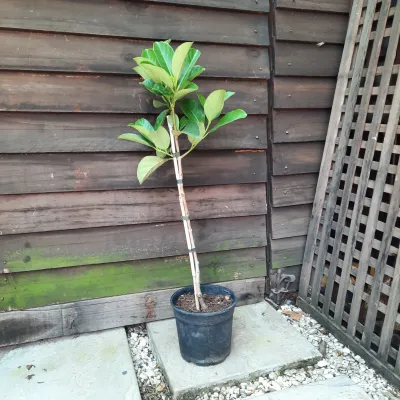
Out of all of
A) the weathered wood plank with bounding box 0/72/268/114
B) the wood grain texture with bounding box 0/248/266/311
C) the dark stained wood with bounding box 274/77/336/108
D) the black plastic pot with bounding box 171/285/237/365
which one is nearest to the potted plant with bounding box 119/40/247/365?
the black plastic pot with bounding box 171/285/237/365

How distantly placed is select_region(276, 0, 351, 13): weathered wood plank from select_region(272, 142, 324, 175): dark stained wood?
704 mm

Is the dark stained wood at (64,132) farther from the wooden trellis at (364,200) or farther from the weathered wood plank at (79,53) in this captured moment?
Answer: the wooden trellis at (364,200)

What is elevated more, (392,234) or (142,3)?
(142,3)

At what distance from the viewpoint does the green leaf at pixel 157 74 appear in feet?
4.49

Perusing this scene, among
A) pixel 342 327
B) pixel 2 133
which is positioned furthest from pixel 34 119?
pixel 342 327

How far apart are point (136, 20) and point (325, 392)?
72.3 inches

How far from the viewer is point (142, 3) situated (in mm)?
1712

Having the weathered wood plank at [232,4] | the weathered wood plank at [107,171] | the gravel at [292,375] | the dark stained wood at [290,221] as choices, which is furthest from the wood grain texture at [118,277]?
the weathered wood plank at [232,4]

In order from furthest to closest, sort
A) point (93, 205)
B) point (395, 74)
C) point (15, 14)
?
1. point (93, 205)
2. point (395, 74)
3. point (15, 14)

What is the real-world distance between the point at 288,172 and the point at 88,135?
1.09 meters

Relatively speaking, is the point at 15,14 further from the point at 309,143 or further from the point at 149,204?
the point at 309,143

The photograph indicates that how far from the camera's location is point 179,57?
1411mm

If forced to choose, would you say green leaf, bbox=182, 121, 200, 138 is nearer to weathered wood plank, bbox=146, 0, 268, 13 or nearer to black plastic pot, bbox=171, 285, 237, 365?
weathered wood plank, bbox=146, 0, 268, 13

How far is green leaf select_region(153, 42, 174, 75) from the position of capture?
4.94 ft
